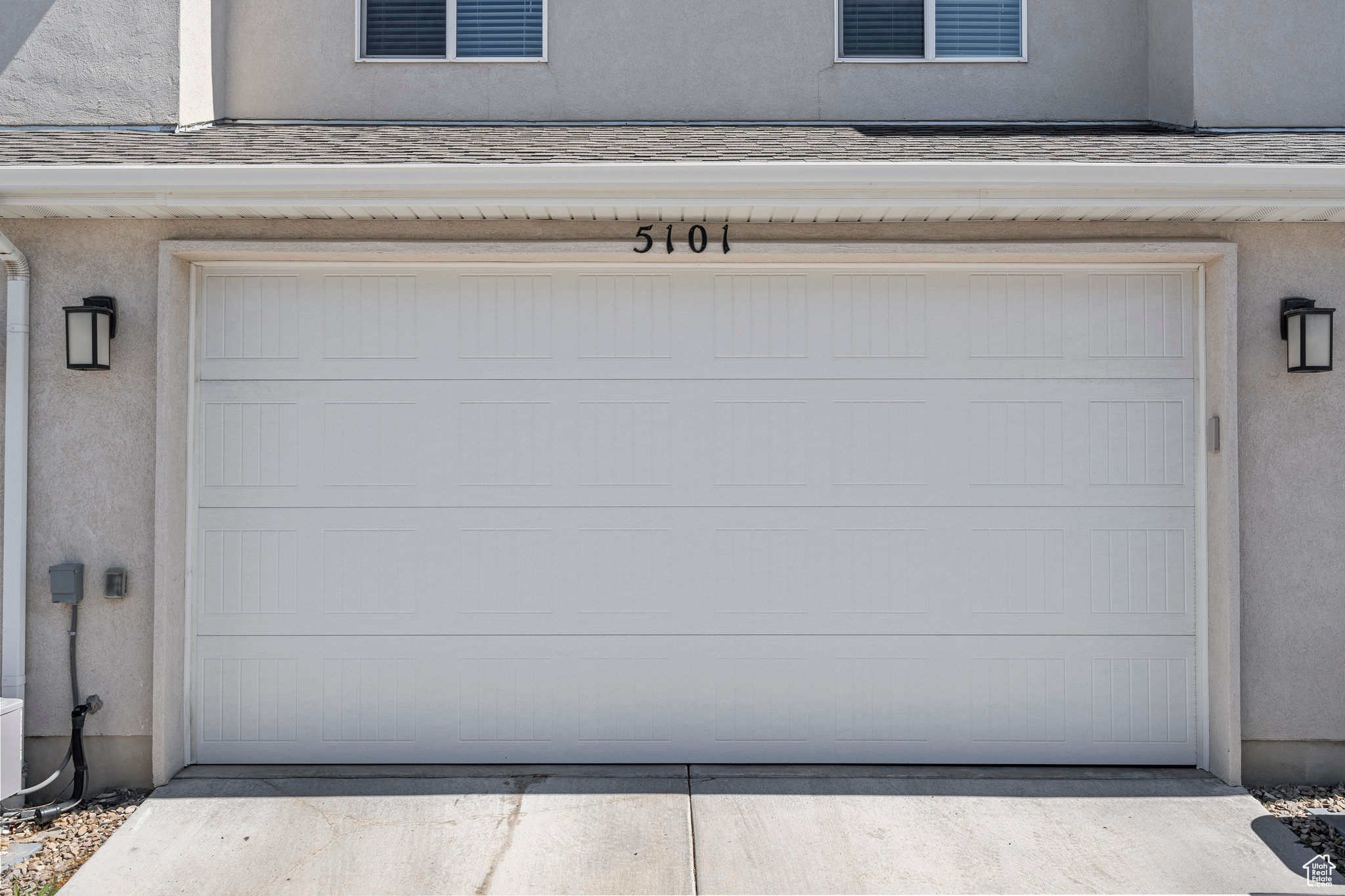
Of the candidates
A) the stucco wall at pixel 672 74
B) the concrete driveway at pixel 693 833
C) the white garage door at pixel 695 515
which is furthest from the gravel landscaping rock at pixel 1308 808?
the stucco wall at pixel 672 74

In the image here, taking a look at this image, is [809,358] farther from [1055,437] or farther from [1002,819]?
[1002,819]

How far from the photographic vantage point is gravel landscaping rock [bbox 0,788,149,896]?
140 inches

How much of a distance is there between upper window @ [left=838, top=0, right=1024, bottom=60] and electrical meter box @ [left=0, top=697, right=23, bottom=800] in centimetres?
593

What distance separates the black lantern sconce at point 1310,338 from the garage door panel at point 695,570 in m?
0.95

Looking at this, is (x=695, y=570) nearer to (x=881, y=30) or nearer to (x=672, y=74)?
(x=672, y=74)

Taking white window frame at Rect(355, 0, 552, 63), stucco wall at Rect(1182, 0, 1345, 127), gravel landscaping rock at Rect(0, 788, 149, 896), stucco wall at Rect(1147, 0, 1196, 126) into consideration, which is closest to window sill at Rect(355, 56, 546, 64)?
white window frame at Rect(355, 0, 552, 63)

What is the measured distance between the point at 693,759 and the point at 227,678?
8.53 ft

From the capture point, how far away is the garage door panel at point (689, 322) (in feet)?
15.2

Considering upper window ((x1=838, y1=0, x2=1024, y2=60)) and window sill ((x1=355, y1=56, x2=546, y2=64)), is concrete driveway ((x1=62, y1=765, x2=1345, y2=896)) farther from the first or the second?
upper window ((x1=838, y1=0, x2=1024, y2=60))

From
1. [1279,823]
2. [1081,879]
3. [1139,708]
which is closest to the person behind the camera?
[1081,879]

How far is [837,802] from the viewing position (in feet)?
13.6

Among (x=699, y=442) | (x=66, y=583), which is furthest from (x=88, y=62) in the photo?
(x=699, y=442)

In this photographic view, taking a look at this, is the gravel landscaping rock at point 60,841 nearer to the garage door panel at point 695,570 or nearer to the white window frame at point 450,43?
the garage door panel at point 695,570

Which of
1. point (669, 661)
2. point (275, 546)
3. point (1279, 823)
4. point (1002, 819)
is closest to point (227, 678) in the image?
point (275, 546)
